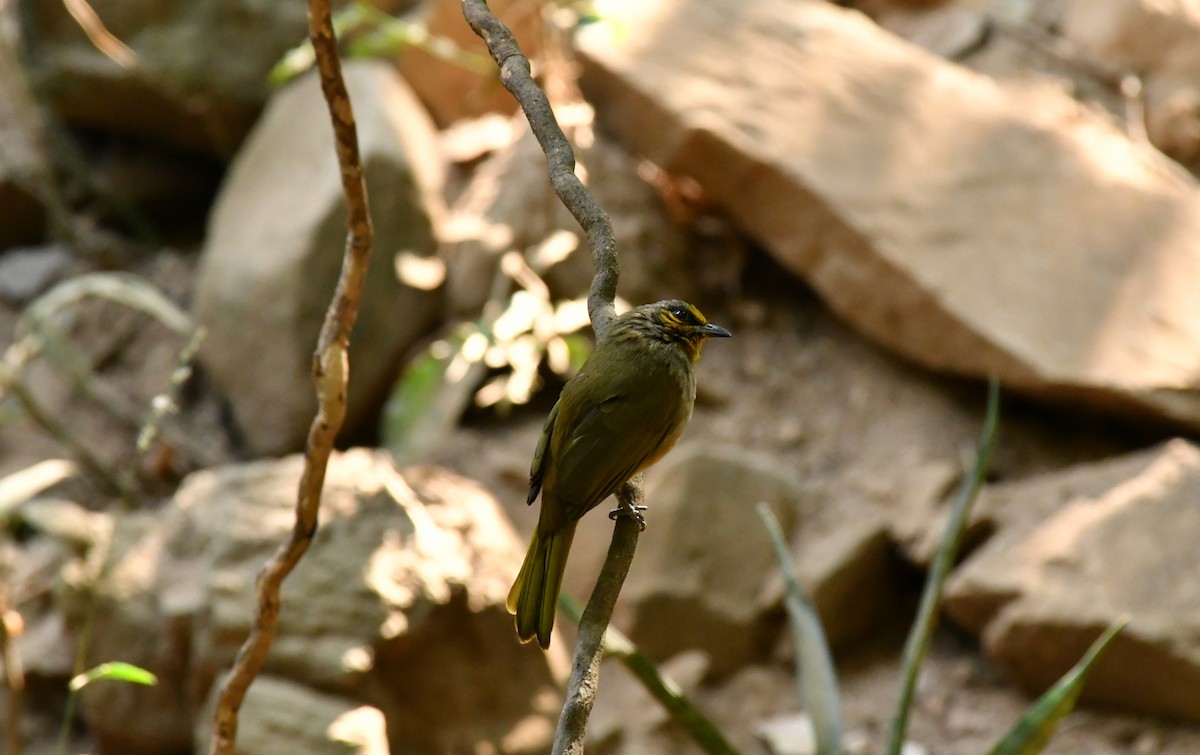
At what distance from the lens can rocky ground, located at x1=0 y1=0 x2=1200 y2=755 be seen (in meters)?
3.85

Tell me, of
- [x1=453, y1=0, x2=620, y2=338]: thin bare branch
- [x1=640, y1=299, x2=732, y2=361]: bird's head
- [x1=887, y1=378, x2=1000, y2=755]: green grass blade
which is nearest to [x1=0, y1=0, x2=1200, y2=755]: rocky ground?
[x1=887, y1=378, x2=1000, y2=755]: green grass blade

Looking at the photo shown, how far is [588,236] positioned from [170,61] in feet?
14.0

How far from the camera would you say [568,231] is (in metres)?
5.02

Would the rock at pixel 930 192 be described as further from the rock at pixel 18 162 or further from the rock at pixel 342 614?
the rock at pixel 18 162

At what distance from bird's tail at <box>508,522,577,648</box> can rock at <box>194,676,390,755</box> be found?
121 centimetres

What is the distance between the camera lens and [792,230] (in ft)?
16.2

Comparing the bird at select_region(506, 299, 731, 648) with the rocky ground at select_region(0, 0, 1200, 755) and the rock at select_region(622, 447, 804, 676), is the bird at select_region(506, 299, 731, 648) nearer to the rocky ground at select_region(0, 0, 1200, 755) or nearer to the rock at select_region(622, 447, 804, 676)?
the rocky ground at select_region(0, 0, 1200, 755)

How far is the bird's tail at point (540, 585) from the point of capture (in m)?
2.24

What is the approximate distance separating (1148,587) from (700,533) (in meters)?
1.49

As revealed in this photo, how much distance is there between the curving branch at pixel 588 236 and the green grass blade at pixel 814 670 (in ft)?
3.52

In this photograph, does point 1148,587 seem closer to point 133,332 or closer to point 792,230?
point 792,230

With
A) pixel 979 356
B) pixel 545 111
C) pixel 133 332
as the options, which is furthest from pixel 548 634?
pixel 133 332

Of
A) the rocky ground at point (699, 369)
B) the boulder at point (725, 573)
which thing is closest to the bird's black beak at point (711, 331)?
the rocky ground at point (699, 369)

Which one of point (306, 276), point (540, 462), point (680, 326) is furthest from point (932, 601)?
point (306, 276)
